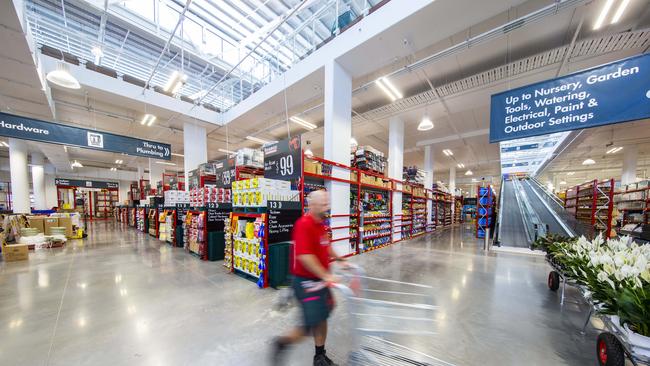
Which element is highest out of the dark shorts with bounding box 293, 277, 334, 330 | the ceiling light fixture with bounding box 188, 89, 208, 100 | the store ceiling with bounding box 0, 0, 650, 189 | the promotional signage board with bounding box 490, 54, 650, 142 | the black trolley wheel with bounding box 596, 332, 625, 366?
the ceiling light fixture with bounding box 188, 89, 208, 100

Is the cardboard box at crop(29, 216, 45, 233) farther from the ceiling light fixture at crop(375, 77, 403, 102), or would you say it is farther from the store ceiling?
the ceiling light fixture at crop(375, 77, 403, 102)

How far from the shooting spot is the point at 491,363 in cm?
191

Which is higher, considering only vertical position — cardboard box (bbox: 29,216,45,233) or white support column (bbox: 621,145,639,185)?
white support column (bbox: 621,145,639,185)

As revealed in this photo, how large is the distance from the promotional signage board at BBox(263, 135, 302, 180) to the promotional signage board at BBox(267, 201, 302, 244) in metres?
0.80

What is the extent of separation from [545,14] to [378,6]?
2905 mm

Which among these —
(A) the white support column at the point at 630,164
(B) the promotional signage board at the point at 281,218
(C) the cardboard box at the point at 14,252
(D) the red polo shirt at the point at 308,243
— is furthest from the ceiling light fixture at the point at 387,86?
(A) the white support column at the point at 630,164

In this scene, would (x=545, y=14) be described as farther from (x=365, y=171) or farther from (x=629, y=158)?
(x=629, y=158)

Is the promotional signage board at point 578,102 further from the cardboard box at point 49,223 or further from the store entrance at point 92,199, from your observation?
the store entrance at point 92,199

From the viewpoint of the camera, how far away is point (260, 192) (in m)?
3.80

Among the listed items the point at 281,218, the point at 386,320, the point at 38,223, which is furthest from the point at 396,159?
the point at 38,223

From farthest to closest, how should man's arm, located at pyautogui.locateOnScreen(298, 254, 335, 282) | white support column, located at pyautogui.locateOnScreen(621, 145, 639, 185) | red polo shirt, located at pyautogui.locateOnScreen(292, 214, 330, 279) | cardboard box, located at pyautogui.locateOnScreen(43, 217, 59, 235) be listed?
white support column, located at pyautogui.locateOnScreen(621, 145, 639, 185)
cardboard box, located at pyautogui.locateOnScreen(43, 217, 59, 235)
red polo shirt, located at pyautogui.locateOnScreen(292, 214, 330, 279)
man's arm, located at pyautogui.locateOnScreen(298, 254, 335, 282)

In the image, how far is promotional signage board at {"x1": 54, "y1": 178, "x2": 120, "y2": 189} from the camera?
54.1 ft

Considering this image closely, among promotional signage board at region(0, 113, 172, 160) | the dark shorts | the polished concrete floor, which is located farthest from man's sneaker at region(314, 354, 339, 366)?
promotional signage board at region(0, 113, 172, 160)

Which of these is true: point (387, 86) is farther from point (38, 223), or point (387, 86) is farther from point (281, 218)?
point (38, 223)
